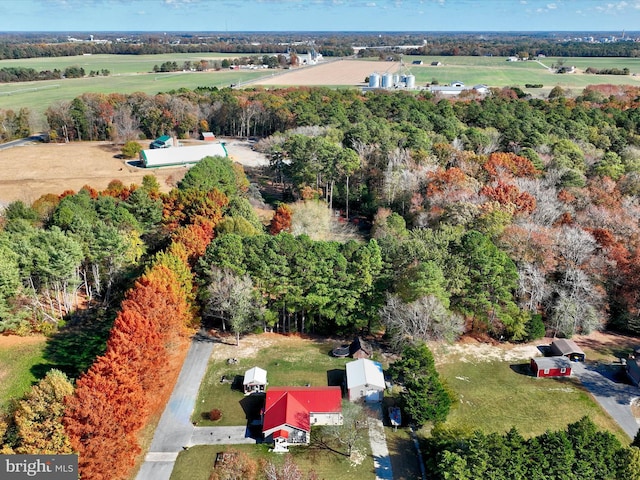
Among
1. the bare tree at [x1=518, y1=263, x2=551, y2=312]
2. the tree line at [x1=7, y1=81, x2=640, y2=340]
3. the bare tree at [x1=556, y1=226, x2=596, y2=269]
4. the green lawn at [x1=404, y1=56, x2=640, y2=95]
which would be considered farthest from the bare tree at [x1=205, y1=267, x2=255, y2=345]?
the green lawn at [x1=404, y1=56, x2=640, y2=95]

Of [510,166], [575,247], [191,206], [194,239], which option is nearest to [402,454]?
[575,247]

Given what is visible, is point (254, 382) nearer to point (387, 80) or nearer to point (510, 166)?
point (510, 166)

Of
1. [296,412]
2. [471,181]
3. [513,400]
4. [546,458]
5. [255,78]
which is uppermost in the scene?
[255,78]

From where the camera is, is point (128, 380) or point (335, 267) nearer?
point (128, 380)

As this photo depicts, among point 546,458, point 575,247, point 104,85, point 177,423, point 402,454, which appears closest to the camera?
point 546,458

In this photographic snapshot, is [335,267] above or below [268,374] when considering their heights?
above

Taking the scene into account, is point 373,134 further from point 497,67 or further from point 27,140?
point 497,67

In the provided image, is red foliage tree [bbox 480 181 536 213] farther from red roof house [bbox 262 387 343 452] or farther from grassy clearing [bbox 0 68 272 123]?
grassy clearing [bbox 0 68 272 123]
